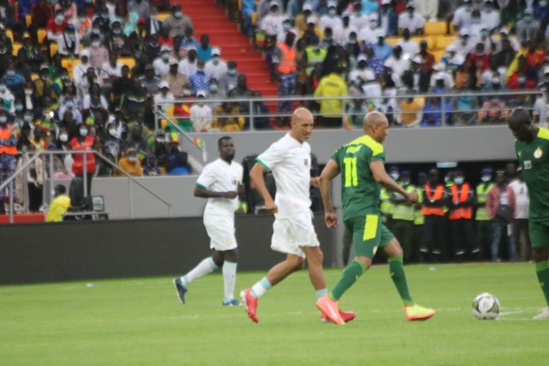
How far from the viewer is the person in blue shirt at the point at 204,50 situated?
111 ft

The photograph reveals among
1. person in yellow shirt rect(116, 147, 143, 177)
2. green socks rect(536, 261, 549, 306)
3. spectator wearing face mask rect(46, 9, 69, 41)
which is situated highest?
spectator wearing face mask rect(46, 9, 69, 41)

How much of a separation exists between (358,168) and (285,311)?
3.18 m

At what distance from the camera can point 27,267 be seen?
26531mm

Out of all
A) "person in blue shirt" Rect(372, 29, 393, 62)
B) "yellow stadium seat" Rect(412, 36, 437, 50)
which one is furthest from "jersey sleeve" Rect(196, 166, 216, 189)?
"yellow stadium seat" Rect(412, 36, 437, 50)

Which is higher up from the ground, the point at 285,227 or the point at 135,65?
the point at 135,65

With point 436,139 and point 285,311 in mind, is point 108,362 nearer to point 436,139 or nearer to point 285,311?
point 285,311

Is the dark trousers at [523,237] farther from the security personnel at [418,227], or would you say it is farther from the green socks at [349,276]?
the green socks at [349,276]

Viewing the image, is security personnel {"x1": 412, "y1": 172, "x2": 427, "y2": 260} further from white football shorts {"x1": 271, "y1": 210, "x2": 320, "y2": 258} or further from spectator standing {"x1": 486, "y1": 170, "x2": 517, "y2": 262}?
white football shorts {"x1": 271, "y1": 210, "x2": 320, "y2": 258}

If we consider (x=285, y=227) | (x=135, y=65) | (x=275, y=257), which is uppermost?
(x=135, y=65)

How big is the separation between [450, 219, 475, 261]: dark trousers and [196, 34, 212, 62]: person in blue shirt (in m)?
7.61

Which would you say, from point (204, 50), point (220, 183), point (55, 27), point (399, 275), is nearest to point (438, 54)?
point (204, 50)

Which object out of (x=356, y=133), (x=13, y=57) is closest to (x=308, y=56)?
(x=356, y=133)

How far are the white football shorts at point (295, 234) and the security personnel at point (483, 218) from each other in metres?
17.0

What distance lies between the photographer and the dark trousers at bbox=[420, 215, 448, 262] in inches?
1228
